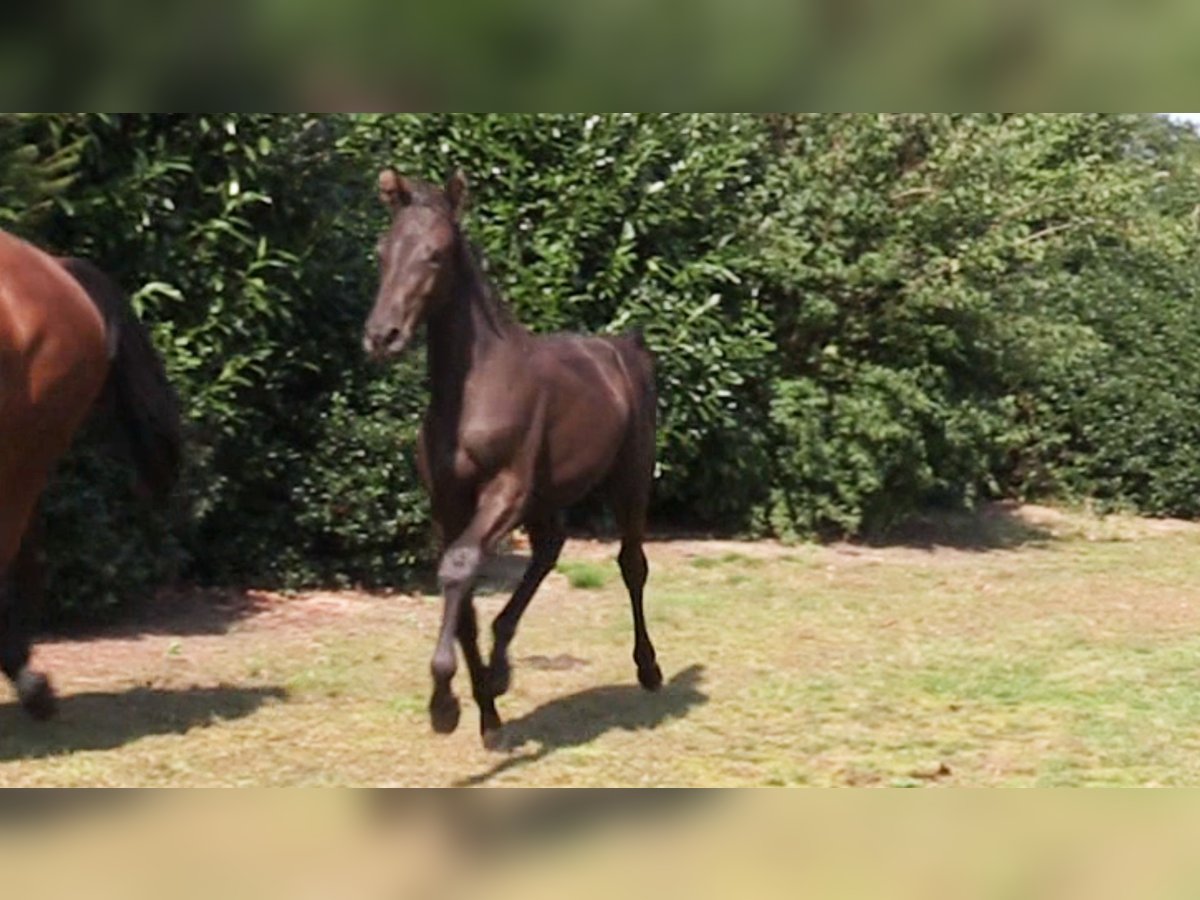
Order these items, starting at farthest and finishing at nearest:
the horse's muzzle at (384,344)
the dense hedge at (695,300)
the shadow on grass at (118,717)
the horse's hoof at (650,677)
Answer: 1. the dense hedge at (695,300)
2. the horse's hoof at (650,677)
3. the shadow on grass at (118,717)
4. the horse's muzzle at (384,344)

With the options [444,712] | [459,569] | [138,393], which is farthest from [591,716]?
[138,393]

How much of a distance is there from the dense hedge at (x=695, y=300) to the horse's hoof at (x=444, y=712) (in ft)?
10.6

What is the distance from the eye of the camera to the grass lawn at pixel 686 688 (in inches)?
217

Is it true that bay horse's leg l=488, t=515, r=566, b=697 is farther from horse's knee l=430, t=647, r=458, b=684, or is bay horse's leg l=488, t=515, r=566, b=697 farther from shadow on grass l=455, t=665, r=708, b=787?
horse's knee l=430, t=647, r=458, b=684

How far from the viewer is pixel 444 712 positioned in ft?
17.2

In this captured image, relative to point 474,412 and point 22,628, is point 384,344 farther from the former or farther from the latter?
point 22,628

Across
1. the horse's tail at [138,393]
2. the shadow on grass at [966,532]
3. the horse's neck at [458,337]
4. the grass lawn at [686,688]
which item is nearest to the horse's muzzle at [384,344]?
the horse's neck at [458,337]

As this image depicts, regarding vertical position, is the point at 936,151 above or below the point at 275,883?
above

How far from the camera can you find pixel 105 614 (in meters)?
8.19

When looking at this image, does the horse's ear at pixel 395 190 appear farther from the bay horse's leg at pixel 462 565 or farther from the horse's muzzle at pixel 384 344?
the bay horse's leg at pixel 462 565

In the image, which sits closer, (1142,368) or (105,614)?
(105,614)
